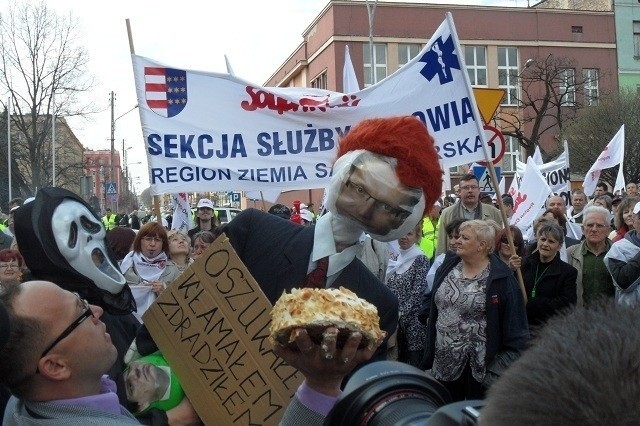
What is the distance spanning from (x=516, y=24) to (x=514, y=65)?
209cm

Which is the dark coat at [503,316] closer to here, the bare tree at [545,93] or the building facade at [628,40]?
the bare tree at [545,93]

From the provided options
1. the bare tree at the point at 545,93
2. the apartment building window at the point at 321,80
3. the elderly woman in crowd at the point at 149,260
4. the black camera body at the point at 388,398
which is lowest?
the elderly woman in crowd at the point at 149,260

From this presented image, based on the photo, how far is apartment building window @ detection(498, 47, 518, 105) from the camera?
131 feet

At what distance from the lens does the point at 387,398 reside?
107 cm

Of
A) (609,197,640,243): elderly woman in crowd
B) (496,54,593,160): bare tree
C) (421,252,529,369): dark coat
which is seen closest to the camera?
(421,252,529,369): dark coat

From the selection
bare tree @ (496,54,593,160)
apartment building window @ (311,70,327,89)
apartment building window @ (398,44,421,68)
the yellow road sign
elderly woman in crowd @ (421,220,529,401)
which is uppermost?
apartment building window @ (398,44,421,68)

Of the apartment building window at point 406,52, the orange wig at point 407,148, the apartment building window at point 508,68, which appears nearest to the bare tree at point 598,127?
the apartment building window at point 508,68

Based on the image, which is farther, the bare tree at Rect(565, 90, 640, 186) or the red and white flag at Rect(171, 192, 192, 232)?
the bare tree at Rect(565, 90, 640, 186)

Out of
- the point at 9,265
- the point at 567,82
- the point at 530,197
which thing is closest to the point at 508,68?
the point at 567,82

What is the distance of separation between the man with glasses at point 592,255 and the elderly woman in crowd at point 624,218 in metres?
0.81

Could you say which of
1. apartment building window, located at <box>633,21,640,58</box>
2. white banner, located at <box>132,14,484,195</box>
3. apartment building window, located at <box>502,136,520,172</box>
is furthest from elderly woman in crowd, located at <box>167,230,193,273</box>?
apartment building window, located at <box>633,21,640,58</box>

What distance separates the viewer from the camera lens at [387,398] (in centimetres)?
105

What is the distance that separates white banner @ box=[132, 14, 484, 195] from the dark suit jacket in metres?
2.91

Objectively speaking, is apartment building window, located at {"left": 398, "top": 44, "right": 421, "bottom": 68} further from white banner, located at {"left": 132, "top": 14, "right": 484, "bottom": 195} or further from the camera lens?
the camera lens
